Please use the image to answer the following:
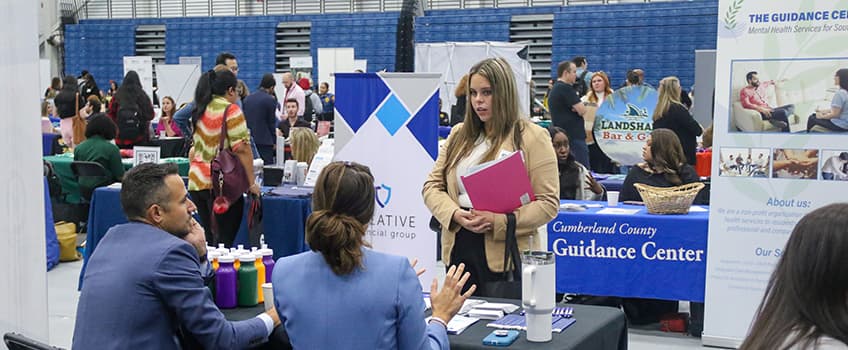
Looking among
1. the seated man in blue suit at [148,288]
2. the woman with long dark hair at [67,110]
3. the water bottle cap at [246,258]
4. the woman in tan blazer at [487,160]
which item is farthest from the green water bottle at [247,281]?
the woman with long dark hair at [67,110]

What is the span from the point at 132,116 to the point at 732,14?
533 cm

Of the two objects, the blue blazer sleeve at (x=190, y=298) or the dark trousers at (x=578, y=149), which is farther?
the dark trousers at (x=578, y=149)

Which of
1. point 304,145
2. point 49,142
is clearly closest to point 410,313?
point 304,145

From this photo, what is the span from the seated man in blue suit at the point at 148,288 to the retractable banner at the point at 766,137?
8.52 ft

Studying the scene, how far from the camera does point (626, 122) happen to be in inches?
285

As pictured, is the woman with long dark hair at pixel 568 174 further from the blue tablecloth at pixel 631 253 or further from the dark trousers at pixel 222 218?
the dark trousers at pixel 222 218

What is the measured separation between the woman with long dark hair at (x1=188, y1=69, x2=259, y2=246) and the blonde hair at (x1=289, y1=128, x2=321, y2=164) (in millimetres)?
1001

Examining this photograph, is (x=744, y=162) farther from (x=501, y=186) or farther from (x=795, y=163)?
(x=501, y=186)

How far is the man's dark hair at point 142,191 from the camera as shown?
238cm

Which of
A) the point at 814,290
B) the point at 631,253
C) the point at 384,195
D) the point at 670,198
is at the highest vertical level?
the point at 814,290

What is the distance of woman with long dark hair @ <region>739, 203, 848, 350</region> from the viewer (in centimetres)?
133

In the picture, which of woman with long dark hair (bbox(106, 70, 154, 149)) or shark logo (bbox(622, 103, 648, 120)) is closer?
shark logo (bbox(622, 103, 648, 120))

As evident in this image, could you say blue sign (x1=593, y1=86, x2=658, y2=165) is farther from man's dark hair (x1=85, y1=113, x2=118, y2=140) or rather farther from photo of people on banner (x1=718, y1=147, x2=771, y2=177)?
man's dark hair (x1=85, y1=113, x2=118, y2=140)

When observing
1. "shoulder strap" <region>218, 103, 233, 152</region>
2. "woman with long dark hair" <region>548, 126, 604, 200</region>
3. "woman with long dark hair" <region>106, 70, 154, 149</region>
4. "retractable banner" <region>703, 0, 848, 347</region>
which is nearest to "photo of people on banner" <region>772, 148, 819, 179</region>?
"retractable banner" <region>703, 0, 848, 347</region>
